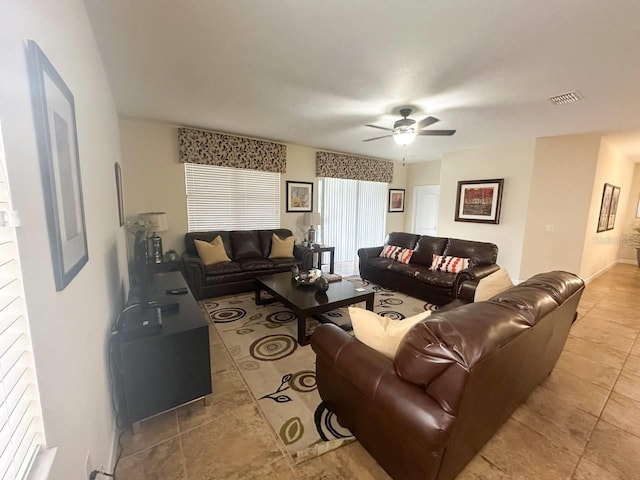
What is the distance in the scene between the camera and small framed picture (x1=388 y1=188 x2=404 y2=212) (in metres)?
7.26

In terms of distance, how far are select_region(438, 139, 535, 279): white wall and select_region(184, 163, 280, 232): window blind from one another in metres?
3.67

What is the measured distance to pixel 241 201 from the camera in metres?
4.97

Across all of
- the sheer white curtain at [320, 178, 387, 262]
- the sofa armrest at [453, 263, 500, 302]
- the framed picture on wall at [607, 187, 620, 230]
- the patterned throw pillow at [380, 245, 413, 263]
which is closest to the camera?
the sofa armrest at [453, 263, 500, 302]

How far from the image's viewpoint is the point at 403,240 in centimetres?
481

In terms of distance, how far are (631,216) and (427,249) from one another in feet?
20.5

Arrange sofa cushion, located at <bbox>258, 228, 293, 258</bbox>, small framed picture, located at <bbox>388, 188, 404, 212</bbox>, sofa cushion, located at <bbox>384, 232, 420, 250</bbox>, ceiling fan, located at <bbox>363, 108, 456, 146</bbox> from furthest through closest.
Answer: small framed picture, located at <bbox>388, 188, 404, 212</bbox> → sofa cushion, located at <bbox>258, 228, 293, 258</bbox> → sofa cushion, located at <bbox>384, 232, 420, 250</bbox> → ceiling fan, located at <bbox>363, 108, 456, 146</bbox>

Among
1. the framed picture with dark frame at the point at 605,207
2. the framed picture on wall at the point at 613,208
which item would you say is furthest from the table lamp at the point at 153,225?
the framed picture on wall at the point at 613,208

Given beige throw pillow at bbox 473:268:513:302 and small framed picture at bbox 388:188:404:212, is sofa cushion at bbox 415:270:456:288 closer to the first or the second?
beige throw pillow at bbox 473:268:513:302

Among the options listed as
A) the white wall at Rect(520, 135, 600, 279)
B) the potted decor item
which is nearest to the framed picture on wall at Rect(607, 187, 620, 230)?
the potted decor item

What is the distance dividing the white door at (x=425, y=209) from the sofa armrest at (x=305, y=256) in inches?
142

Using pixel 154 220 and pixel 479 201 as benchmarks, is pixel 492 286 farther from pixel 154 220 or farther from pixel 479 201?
pixel 154 220

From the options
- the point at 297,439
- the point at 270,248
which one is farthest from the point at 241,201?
the point at 297,439

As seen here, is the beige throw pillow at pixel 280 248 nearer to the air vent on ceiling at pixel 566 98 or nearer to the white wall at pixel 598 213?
the air vent on ceiling at pixel 566 98

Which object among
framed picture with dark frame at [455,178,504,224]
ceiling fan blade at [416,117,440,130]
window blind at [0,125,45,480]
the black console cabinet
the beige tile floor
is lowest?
the beige tile floor
